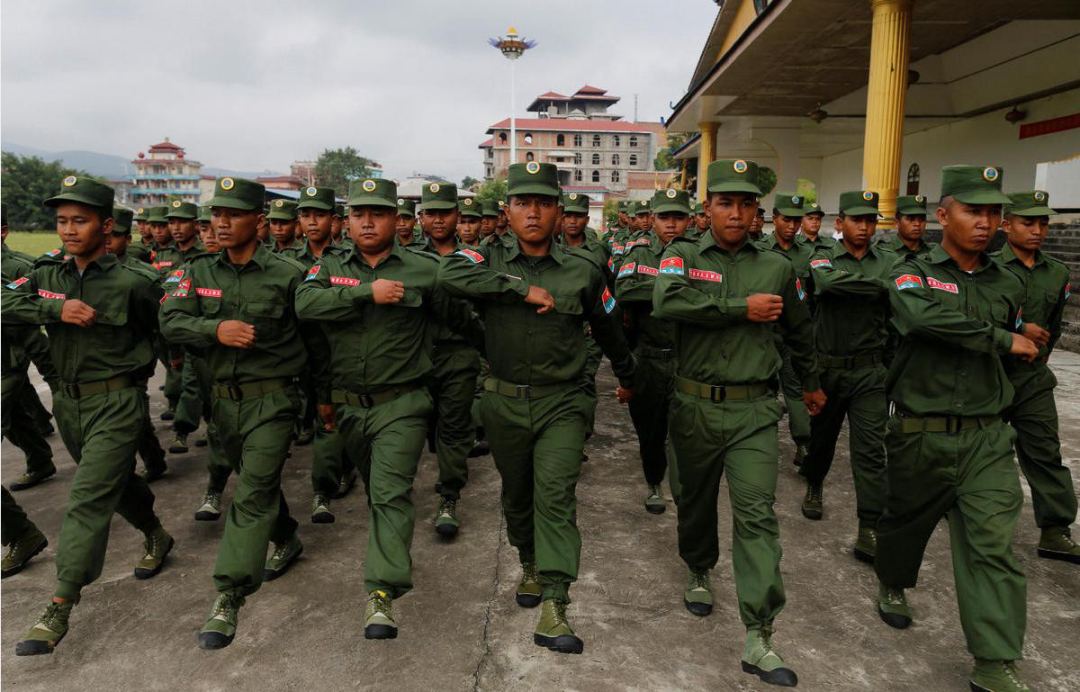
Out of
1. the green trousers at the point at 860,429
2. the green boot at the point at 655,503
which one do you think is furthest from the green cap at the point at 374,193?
the green trousers at the point at 860,429

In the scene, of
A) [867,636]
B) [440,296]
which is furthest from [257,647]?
[867,636]

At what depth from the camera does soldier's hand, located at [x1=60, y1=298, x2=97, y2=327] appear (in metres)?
4.00

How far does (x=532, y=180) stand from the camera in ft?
12.7

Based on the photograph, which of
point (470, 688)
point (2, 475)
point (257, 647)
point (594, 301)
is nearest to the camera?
point (470, 688)

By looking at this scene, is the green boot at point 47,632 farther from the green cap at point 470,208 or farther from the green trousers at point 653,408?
the green cap at point 470,208

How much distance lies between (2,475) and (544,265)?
5.40 m

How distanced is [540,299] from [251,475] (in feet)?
5.89

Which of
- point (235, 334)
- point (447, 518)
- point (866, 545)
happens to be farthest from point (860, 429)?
point (235, 334)

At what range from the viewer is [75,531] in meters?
3.79

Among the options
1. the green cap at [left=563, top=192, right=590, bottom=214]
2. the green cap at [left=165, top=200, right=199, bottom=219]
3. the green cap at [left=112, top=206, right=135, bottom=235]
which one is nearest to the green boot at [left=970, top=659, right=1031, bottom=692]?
the green cap at [left=563, top=192, right=590, bottom=214]

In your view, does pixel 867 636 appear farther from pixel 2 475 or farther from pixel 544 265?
pixel 2 475

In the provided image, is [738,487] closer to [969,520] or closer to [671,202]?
[969,520]

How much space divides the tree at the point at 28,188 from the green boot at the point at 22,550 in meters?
69.5

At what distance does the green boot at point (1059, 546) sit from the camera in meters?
4.45
